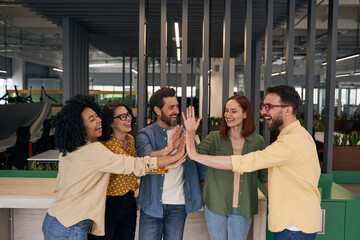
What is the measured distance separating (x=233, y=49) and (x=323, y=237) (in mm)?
7289

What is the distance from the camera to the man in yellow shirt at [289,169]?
5.74 feet

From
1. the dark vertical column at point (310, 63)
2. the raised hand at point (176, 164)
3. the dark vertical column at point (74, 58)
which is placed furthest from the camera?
the dark vertical column at point (74, 58)

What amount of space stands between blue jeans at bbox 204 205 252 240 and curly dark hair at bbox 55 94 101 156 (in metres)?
0.95

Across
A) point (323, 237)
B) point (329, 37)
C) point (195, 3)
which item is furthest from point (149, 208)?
point (195, 3)

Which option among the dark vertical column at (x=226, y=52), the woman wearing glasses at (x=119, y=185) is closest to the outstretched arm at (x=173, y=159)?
the woman wearing glasses at (x=119, y=185)

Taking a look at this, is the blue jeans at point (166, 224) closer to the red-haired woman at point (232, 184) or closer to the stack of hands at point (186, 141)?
the red-haired woman at point (232, 184)

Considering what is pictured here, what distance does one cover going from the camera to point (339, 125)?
9.61m

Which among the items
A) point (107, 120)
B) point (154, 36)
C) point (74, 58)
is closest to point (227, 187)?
point (107, 120)

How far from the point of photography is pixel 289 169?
5.81 feet

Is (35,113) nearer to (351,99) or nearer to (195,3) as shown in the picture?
(195,3)

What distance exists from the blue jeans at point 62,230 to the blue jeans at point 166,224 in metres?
0.43

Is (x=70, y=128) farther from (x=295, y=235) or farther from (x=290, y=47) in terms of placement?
(x=290, y=47)

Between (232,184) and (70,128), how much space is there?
1044mm

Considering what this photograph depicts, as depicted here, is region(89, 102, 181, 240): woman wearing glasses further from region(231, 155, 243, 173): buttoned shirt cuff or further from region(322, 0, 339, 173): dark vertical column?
region(322, 0, 339, 173): dark vertical column
